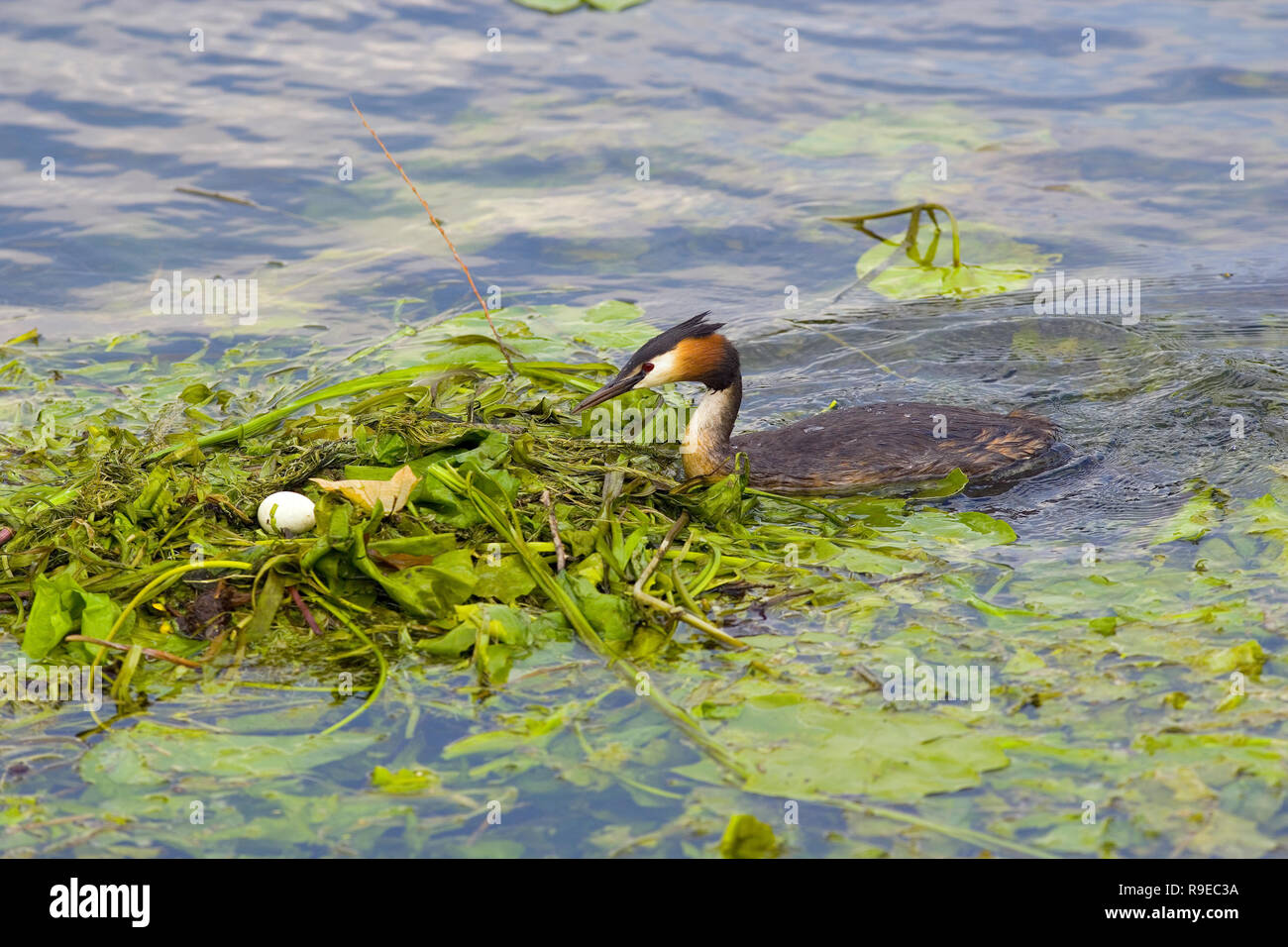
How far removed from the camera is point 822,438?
672 centimetres

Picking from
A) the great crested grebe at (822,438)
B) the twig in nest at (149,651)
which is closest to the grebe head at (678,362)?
the great crested grebe at (822,438)

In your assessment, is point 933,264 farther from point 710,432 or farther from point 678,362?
point 678,362

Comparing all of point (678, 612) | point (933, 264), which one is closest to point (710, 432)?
point (678, 612)

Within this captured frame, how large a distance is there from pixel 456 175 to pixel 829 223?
311 centimetres

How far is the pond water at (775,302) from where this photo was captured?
4.03 metres

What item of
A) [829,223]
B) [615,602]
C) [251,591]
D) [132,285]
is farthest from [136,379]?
[829,223]

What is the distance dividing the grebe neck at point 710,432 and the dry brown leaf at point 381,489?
175 cm

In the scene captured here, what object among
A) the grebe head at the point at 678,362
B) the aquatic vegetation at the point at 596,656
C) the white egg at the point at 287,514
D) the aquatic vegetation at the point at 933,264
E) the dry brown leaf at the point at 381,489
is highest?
the aquatic vegetation at the point at 933,264

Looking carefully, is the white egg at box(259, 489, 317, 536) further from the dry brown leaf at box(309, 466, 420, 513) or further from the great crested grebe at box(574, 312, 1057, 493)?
the great crested grebe at box(574, 312, 1057, 493)

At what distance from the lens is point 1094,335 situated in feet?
A: 28.1

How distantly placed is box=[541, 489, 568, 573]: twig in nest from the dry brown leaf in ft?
1.76

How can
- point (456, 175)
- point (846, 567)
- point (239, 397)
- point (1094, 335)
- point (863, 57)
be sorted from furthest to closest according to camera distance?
point (863, 57)
point (456, 175)
point (1094, 335)
point (239, 397)
point (846, 567)

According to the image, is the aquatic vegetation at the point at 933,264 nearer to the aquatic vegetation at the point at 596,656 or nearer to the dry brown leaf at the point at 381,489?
the aquatic vegetation at the point at 596,656
